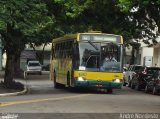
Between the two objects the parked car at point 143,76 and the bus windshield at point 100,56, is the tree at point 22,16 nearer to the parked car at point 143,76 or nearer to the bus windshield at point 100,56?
the bus windshield at point 100,56

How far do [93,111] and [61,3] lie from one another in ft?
42.8

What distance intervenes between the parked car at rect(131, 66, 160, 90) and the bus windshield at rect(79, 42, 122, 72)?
5722 mm

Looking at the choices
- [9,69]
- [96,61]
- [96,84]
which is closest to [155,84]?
[96,84]

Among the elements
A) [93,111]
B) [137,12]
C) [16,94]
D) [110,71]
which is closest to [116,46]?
[110,71]

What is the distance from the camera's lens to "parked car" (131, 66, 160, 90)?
3529cm

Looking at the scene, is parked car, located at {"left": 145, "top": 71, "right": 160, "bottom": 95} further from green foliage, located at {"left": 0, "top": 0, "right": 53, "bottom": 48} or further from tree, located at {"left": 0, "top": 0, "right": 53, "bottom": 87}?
green foliage, located at {"left": 0, "top": 0, "right": 53, "bottom": 48}

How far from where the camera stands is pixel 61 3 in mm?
30328

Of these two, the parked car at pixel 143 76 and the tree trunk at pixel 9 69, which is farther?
the parked car at pixel 143 76

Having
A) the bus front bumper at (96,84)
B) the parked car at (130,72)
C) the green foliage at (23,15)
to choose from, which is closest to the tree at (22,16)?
the green foliage at (23,15)

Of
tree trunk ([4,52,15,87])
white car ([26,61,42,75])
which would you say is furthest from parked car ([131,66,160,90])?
white car ([26,61,42,75])

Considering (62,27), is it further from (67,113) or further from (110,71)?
(67,113)

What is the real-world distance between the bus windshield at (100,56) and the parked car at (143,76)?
5722 mm

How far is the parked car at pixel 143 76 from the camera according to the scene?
35.3 m

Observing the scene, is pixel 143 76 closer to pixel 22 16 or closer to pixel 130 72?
pixel 130 72
